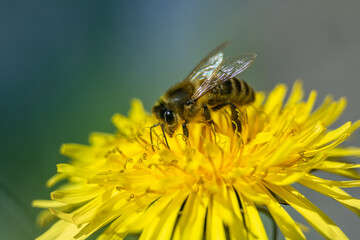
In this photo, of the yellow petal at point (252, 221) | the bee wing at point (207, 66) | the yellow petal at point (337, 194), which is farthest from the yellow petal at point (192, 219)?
the bee wing at point (207, 66)

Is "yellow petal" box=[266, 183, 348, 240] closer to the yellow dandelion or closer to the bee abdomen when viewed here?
the yellow dandelion

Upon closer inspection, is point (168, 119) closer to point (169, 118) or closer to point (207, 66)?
point (169, 118)

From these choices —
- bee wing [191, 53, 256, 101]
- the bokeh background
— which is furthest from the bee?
the bokeh background

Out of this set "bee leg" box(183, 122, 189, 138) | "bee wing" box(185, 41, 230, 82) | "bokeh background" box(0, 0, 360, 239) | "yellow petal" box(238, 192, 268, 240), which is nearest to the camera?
"yellow petal" box(238, 192, 268, 240)

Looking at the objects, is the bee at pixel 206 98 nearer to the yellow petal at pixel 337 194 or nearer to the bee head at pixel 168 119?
the bee head at pixel 168 119

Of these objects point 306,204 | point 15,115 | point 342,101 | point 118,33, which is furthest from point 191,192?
point 118,33

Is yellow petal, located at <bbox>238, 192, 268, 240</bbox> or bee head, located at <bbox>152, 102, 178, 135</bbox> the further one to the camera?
bee head, located at <bbox>152, 102, 178, 135</bbox>

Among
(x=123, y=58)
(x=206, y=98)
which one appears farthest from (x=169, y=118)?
(x=123, y=58)

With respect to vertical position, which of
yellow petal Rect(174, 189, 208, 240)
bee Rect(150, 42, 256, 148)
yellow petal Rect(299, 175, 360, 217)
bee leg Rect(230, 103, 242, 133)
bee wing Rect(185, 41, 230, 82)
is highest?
bee wing Rect(185, 41, 230, 82)
